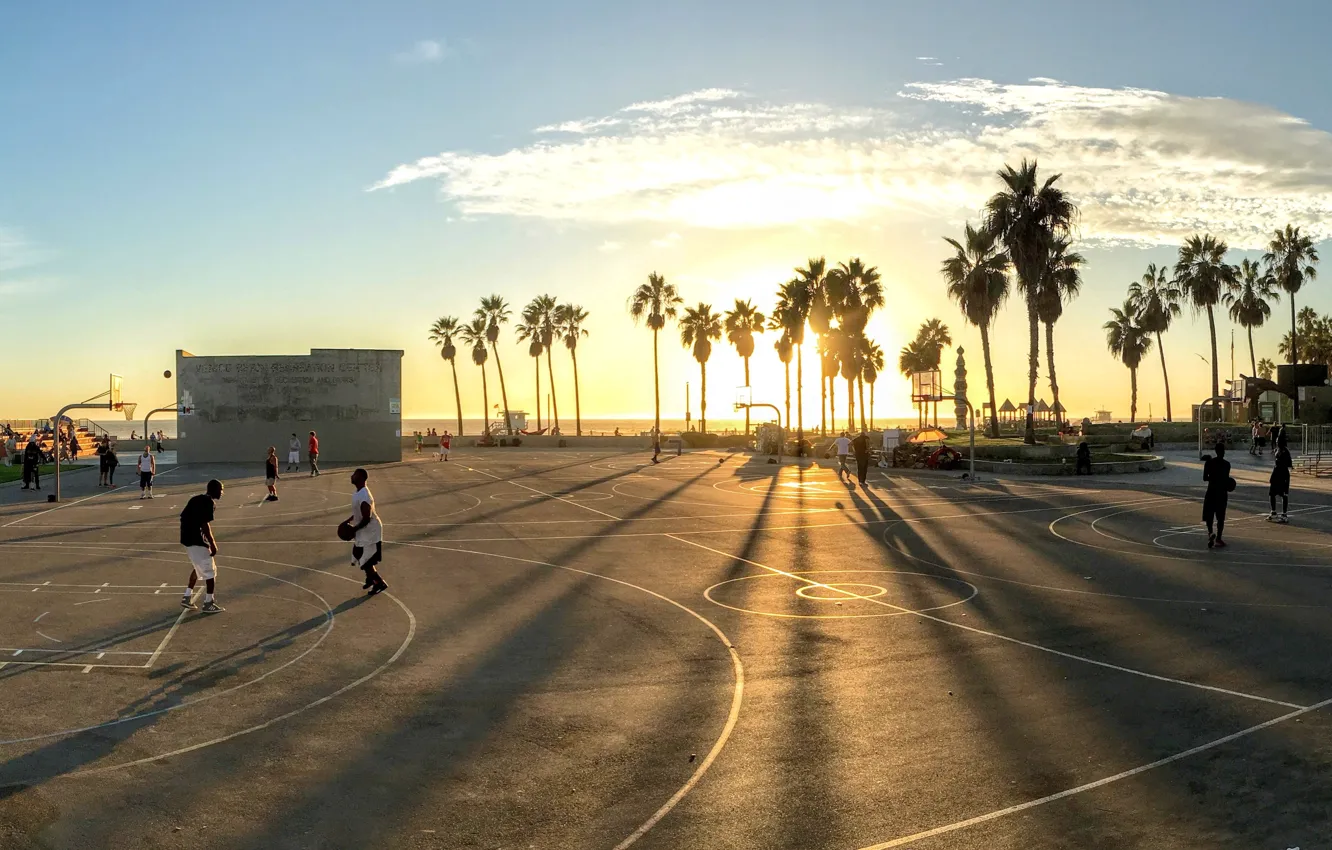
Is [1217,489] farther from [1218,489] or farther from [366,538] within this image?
[366,538]

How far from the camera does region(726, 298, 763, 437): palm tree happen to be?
93562mm

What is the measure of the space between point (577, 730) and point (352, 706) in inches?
96.1

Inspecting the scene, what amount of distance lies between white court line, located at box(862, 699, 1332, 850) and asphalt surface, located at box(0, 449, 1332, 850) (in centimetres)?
4

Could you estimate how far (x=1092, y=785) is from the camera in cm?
770

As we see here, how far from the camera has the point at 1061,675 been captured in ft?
35.8

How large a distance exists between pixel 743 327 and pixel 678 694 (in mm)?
84682

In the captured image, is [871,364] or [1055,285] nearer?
[1055,285]

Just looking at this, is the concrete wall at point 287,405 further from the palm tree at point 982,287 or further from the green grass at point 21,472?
the palm tree at point 982,287

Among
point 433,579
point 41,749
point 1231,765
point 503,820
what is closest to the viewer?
point 503,820

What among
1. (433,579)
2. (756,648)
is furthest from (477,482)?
(756,648)

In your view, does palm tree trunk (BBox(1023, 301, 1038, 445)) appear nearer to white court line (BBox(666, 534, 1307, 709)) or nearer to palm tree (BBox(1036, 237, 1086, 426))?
palm tree (BBox(1036, 237, 1086, 426))

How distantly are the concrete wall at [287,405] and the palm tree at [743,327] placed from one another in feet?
140

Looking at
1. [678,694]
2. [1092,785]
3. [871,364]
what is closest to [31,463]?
[678,694]

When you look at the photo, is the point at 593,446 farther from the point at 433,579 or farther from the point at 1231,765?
the point at 1231,765
